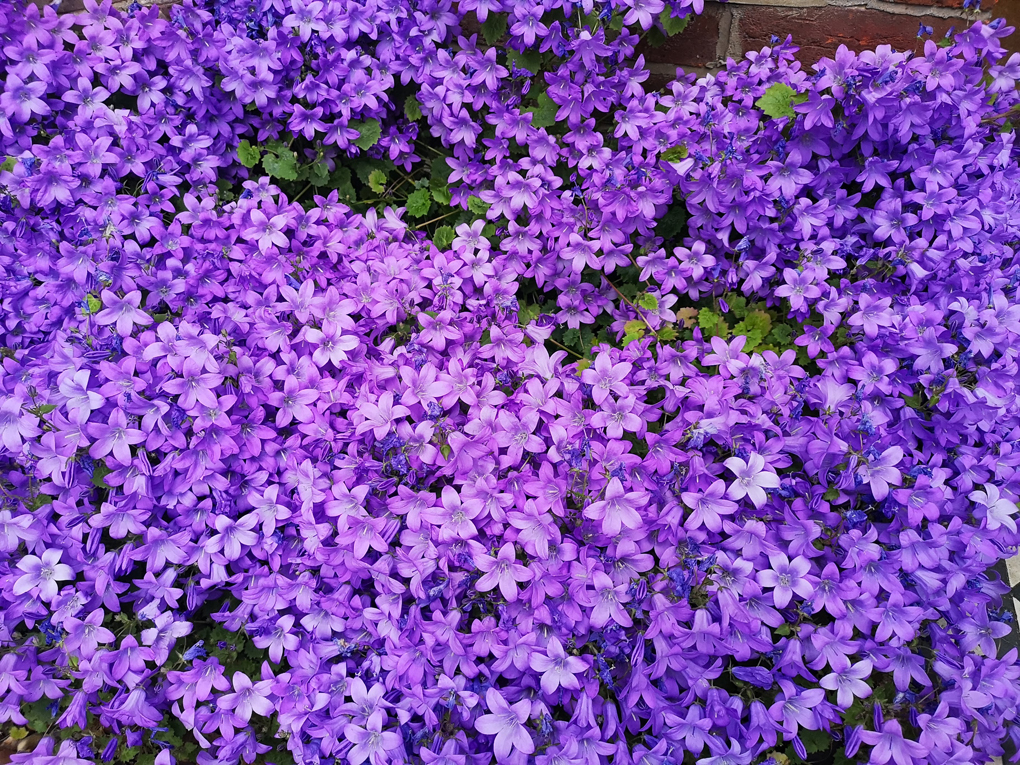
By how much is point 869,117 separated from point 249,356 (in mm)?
2280

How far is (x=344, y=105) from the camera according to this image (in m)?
2.35

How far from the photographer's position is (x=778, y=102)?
2162mm

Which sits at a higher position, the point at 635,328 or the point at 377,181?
the point at 377,181

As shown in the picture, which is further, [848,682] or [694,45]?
[694,45]

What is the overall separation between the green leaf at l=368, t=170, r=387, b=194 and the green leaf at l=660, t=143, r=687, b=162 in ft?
3.82

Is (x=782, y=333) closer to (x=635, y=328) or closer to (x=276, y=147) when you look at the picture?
(x=635, y=328)

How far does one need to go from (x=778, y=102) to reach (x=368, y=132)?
1.59 m

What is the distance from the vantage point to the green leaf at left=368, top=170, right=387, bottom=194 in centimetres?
248

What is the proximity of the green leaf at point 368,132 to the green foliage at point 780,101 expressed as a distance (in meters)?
1.48

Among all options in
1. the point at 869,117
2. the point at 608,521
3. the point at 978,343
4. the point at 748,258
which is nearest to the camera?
the point at 608,521

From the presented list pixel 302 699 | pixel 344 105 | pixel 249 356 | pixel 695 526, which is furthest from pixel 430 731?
pixel 344 105

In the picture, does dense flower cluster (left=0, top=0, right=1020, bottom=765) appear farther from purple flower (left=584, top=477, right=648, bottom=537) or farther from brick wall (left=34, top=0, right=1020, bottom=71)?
brick wall (left=34, top=0, right=1020, bottom=71)

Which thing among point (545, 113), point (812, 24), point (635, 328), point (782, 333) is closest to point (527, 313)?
point (635, 328)

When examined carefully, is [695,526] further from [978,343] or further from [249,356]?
[249,356]
